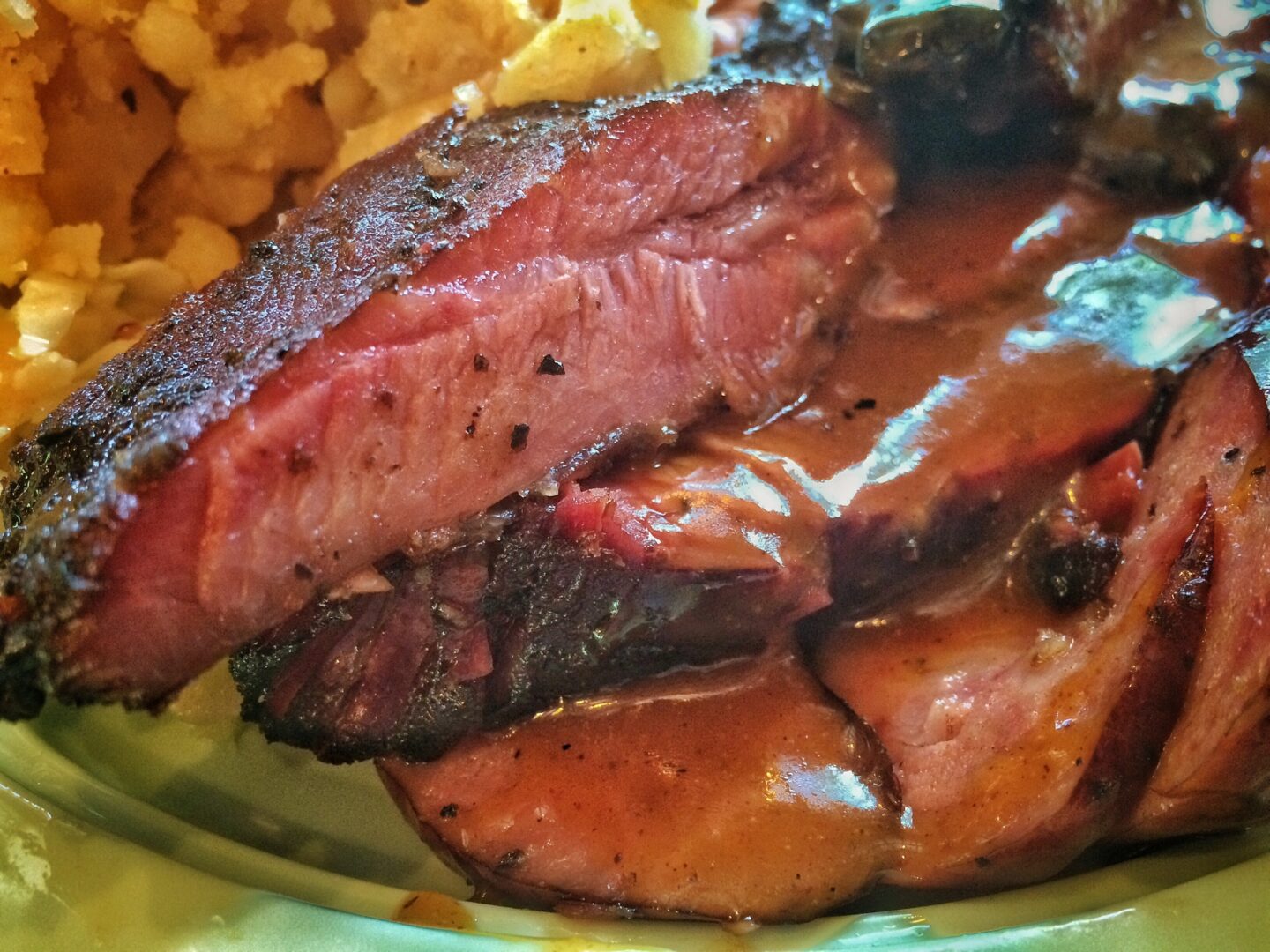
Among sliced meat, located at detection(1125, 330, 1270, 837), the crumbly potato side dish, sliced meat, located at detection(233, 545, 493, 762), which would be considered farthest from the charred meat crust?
the crumbly potato side dish

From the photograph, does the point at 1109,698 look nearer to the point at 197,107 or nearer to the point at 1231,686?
the point at 1231,686

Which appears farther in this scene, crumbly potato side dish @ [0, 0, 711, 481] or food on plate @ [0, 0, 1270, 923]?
crumbly potato side dish @ [0, 0, 711, 481]

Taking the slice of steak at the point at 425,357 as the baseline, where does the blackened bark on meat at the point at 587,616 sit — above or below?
below

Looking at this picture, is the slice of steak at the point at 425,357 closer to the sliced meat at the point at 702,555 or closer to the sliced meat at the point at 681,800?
the sliced meat at the point at 702,555

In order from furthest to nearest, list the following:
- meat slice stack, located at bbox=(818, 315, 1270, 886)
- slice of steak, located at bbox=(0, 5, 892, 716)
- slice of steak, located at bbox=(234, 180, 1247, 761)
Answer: slice of steak, located at bbox=(234, 180, 1247, 761)
meat slice stack, located at bbox=(818, 315, 1270, 886)
slice of steak, located at bbox=(0, 5, 892, 716)

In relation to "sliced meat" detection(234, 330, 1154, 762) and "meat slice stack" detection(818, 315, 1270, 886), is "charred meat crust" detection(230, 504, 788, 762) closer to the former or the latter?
"sliced meat" detection(234, 330, 1154, 762)

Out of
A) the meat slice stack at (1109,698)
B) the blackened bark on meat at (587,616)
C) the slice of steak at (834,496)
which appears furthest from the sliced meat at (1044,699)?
the blackened bark on meat at (587,616)

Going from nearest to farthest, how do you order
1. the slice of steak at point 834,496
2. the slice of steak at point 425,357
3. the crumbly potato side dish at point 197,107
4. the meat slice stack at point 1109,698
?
the slice of steak at point 425,357 < the meat slice stack at point 1109,698 < the slice of steak at point 834,496 < the crumbly potato side dish at point 197,107
